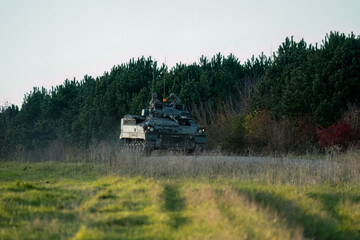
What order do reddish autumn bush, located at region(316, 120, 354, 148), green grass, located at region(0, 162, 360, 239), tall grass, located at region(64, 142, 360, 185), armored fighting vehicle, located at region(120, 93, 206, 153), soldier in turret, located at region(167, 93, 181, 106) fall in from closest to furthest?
green grass, located at region(0, 162, 360, 239)
tall grass, located at region(64, 142, 360, 185)
armored fighting vehicle, located at region(120, 93, 206, 153)
reddish autumn bush, located at region(316, 120, 354, 148)
soldier in turret, located at region(167, 93, 181, 106)

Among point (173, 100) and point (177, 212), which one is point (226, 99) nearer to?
point (173, 100)

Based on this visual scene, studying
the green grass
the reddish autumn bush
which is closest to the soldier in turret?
the reddish autumn bush

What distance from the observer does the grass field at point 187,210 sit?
6211 millimetres

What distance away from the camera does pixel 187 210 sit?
7508 millimetres

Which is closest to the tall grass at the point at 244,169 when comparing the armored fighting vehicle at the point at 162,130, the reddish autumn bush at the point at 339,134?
the armored fighting vehicle at the point at 162,130

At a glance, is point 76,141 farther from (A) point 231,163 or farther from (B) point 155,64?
(A) point 231,163

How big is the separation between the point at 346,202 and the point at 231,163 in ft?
19.2

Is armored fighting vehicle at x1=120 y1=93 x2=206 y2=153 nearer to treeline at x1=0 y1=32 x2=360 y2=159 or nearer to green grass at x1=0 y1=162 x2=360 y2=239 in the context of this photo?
treeline at x1=0 y1=32 x2=360 y2=159

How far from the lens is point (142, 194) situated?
29.3 ft

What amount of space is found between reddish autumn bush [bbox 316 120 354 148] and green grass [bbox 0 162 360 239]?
34.6 ft

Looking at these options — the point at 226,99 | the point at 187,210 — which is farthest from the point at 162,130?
the point at 226,99

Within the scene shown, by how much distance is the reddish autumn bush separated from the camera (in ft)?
68.9

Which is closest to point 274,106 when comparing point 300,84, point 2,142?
point 300,84

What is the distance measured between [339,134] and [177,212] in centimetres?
1567
